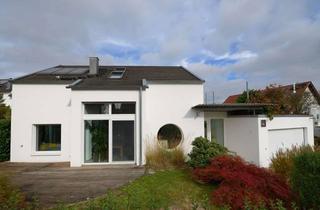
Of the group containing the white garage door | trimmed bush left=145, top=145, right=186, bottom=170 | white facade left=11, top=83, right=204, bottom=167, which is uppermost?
white facade left=11, top=83, right=204, bottom=167

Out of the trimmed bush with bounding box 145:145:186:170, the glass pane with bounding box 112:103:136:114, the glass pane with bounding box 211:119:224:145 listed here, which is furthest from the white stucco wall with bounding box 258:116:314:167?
the glass pane with bounding box 112:103:136:114

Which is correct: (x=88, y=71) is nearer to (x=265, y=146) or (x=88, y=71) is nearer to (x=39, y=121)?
(x=39, y=121)

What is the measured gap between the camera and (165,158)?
477 inches

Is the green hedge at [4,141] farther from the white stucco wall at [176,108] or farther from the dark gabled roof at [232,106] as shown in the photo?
the dark gabled roof at [232,106]

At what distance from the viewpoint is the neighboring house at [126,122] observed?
1316 cm

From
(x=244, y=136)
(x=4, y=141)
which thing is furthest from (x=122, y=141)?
(x=4, y=141)

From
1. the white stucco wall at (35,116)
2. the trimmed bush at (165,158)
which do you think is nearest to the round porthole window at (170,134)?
the trimmed bush at (165,158)

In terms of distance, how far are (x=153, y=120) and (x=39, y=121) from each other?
22.3 ft

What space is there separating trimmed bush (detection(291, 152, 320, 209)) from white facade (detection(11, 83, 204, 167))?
7333 mm

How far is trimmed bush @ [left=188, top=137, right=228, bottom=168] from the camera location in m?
10.6

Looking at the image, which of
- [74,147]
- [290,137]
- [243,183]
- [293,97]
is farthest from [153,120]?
[293,97]

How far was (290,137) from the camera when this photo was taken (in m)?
15.2

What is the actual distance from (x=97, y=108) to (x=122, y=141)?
2.15 m

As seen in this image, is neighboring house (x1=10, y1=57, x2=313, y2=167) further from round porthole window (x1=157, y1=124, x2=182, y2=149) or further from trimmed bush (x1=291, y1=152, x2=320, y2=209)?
trimmed bush (x1=291, y1=152, x2=320, y2=209)
